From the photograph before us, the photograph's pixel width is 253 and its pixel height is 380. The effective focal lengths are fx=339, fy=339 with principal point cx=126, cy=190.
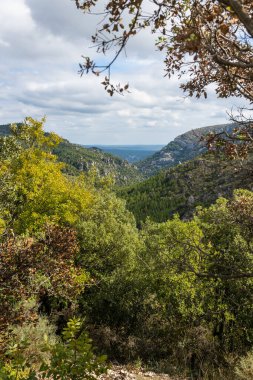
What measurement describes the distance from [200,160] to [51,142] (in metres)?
23.9

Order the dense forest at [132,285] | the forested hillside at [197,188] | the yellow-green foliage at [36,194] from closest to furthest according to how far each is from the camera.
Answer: the forested hillside at [197,188] < the dense forest at [132,285] < the yellow-green foliage at [36,194]

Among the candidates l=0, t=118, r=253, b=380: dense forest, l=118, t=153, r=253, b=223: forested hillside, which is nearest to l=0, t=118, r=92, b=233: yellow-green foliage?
l=0, t=118, r=253, b=380: dense forest

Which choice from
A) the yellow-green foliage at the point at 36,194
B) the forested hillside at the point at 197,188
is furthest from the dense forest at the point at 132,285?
the forested hillside at the point at 197,188

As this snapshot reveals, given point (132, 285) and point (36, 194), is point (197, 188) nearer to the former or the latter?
point (132, 285)

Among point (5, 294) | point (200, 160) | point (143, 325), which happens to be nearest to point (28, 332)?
point (5, 294)

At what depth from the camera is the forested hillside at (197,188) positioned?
255 inches

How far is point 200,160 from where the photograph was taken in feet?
21.9

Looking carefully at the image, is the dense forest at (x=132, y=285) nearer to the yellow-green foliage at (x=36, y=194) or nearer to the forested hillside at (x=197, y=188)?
the yellow-green foliage at (x=36, y=194)

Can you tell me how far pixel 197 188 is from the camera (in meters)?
7.63

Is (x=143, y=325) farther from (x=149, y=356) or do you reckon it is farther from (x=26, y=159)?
(x=26, y=159)

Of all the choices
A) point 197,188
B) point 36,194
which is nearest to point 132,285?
point 36,194

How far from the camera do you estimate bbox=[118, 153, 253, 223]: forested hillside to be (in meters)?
6.47

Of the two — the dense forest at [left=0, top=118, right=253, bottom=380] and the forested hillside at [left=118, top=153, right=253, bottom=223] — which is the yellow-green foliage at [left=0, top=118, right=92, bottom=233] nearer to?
the dense forest at [left=0, top=118, right=253, bottom=380]

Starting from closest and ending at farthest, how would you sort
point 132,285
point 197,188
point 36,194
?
1. point 197,188
2. point 132,285
3. point 36,194
